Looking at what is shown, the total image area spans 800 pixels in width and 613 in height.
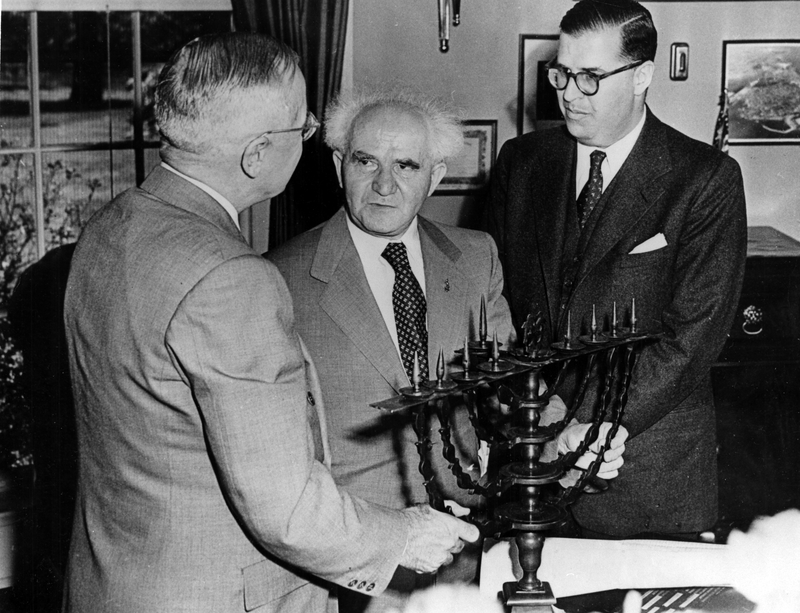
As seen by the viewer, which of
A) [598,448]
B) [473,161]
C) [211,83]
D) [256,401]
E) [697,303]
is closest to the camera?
[256,401]

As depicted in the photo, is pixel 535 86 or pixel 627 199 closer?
pixel 627 199

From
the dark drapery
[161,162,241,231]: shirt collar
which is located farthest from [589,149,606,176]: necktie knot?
the dark drapery

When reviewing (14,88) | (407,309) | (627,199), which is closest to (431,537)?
(407,309)

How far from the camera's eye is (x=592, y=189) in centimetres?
272

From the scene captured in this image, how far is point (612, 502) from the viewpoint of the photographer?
2678 mm

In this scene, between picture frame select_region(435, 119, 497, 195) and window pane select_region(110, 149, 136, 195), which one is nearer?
window pane select_region(110, 149, 136, 195)

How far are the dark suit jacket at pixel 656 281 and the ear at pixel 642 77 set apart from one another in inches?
4.6

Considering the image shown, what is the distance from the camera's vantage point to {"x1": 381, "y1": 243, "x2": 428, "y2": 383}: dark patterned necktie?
2334 mm

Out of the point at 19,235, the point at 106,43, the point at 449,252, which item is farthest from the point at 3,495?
the point at 449,252

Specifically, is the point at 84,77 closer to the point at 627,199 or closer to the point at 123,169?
the point at 123,169

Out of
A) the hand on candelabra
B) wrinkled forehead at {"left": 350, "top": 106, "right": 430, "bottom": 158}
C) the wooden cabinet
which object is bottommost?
the wooden cabinet

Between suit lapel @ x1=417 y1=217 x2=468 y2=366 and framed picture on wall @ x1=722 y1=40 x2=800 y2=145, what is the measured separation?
10.1 ft

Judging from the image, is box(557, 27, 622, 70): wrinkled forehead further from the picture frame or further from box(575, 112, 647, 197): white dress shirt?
the picture frame

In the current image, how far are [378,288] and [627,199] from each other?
804 mm
